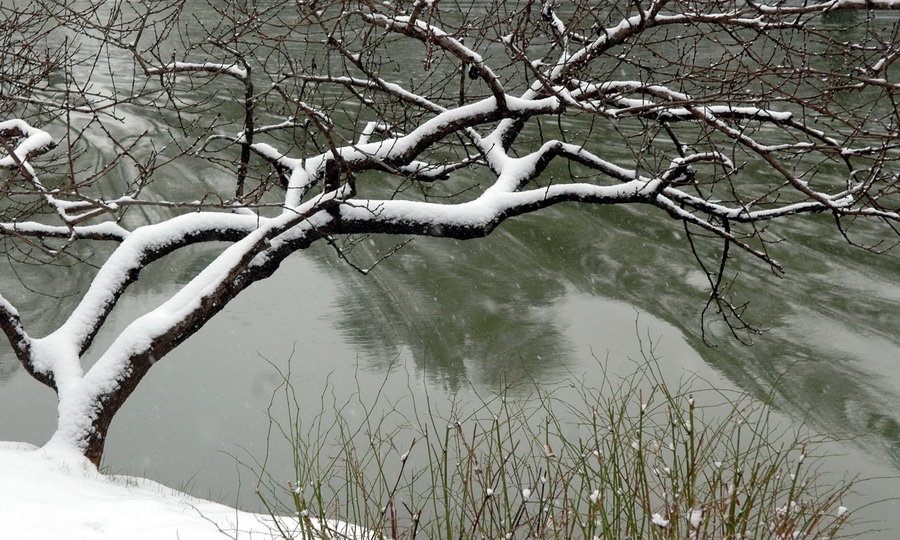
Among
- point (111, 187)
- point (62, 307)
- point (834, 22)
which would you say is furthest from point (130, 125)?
point (834, 22)

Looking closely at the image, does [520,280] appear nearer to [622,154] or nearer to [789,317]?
[789,317]

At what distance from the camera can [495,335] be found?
11938 millimetres

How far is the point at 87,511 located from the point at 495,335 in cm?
811

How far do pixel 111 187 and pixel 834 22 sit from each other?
2521 cm

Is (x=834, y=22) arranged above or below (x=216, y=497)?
above

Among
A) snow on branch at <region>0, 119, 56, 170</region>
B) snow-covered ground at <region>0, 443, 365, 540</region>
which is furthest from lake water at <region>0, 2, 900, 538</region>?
snow on branch at <region>0, 119, 56, 170</region>

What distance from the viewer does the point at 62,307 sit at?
43.1ft

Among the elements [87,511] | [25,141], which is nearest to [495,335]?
[25,141]

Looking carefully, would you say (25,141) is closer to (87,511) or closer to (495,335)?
(87,511)

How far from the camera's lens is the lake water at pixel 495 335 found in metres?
9.30

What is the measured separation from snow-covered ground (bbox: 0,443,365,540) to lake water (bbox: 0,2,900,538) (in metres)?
2.86

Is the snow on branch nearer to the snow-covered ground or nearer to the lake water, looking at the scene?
the snow-covered ground

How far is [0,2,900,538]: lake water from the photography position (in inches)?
366

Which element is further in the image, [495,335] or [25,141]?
[495,335]
